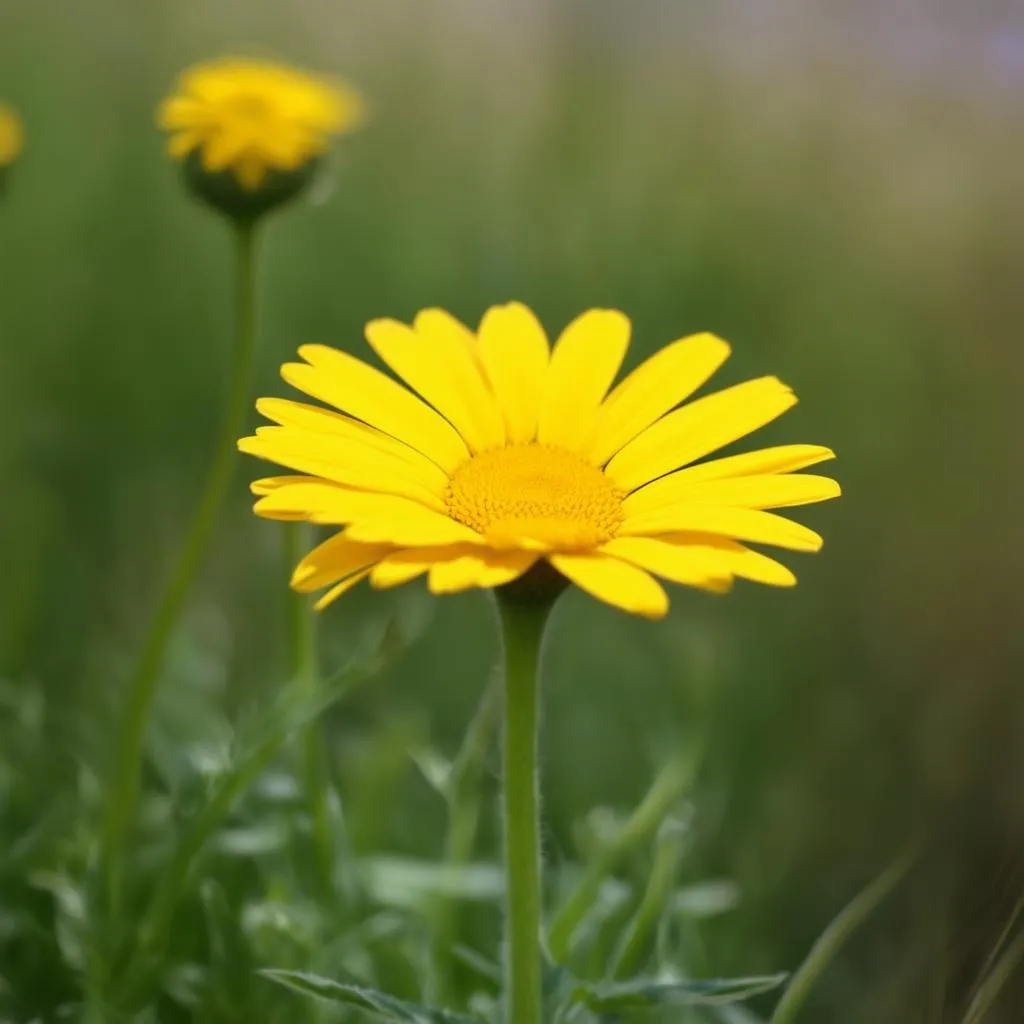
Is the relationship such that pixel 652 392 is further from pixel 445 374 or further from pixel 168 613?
pixel 168 613

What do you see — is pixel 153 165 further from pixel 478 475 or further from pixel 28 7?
pixel 478 475

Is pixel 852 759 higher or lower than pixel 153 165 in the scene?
lower

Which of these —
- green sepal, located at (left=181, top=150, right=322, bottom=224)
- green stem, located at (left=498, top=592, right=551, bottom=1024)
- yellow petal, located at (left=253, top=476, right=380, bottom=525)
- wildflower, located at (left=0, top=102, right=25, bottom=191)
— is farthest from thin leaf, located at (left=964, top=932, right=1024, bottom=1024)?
wildflower, located at (left=0, top=102, right=25, bottom=191)

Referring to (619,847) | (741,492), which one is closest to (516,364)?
(741,492)

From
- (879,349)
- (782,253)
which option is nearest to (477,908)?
(879,349)

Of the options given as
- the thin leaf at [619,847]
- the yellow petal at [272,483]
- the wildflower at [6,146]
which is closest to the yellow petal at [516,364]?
the yellow petal at [272,483]

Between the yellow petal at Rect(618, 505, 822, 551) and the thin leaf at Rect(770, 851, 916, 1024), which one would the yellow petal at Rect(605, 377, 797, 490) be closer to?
the yellow petal at Rect(618, 505, 822, 551)

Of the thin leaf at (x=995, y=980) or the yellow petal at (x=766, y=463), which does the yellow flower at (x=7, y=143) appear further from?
the thin leaf at (x=995, y=980)
